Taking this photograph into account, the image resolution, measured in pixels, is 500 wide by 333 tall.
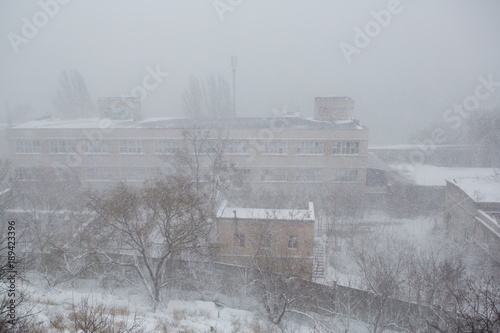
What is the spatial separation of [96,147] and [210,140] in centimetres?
868

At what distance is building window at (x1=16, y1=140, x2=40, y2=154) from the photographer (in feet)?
87.2

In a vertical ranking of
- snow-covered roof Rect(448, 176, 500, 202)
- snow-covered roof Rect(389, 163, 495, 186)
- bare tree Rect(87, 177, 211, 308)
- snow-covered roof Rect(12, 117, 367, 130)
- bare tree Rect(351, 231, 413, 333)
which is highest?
snow-covered roof Rect(12, 117, 367, 130)

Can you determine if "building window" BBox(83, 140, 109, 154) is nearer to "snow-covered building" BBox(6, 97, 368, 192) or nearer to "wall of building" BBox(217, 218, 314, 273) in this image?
"snow-covered building" BBox(6, 97, 368, 192)

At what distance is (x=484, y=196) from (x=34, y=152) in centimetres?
2877

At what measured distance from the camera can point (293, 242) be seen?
15312mm

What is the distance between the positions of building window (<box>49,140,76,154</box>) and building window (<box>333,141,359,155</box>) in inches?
746

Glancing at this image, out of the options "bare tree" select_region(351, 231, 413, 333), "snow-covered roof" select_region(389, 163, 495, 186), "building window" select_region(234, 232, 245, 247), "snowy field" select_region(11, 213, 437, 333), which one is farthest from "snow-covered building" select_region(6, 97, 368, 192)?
"bare tree" select_region(351, 231, 413, 333)

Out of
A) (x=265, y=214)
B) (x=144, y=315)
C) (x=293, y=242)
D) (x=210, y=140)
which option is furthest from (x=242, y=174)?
(x=144, y=315)

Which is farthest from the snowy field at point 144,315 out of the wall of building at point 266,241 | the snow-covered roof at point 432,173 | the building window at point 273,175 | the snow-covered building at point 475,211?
the snow-covered roof at point 432,173

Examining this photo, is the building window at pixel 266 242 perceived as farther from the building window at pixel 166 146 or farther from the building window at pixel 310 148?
the building window at pixel 166 146

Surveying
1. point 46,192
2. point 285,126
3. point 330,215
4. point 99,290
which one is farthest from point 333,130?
point 46,192

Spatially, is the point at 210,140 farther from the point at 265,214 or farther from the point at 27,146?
the point at 27,146

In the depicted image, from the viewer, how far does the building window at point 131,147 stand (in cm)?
2633

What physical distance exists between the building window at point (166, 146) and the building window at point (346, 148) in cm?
1110
